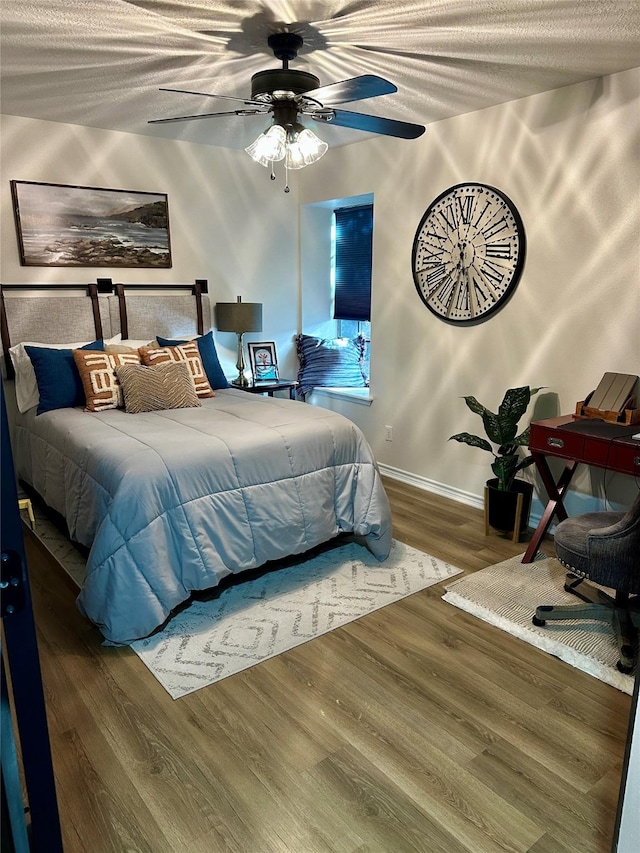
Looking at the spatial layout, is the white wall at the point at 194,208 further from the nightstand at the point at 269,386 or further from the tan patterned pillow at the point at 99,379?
→ the tan patterned pillow at the point at 99,379

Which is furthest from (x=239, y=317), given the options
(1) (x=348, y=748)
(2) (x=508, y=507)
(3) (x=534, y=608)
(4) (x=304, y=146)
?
(1) (x=348, y=748)

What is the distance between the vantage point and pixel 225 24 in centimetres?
234

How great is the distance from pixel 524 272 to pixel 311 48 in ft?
5.61

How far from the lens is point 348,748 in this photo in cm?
194

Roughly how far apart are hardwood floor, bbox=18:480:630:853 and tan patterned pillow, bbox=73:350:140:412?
135cm

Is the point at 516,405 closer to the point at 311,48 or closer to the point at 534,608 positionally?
the point at 534,608

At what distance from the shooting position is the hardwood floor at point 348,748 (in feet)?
5.39

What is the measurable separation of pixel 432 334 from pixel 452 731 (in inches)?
108

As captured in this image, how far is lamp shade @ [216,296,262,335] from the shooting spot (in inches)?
179

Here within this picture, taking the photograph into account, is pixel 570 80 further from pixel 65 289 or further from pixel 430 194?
pixel 65 289

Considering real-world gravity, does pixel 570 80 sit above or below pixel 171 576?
above

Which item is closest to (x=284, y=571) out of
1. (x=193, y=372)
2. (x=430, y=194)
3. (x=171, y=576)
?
(x=171, y=576)

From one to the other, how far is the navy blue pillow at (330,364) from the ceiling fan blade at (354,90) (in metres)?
2.83

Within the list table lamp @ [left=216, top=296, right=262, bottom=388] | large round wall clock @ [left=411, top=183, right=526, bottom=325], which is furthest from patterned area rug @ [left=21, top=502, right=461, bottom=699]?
table lamp @ [left=216, top=296, right=262, bottom=388]
